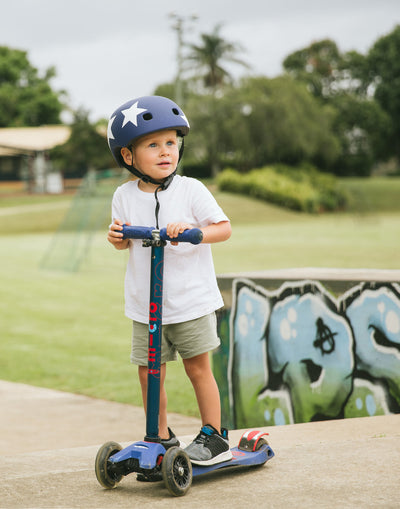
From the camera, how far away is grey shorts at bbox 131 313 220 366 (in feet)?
10.1

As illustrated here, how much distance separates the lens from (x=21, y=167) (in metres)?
55.7

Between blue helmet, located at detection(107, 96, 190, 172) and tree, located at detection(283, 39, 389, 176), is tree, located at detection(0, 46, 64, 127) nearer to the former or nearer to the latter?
tree, located at detection(283, 39, 389, 176)

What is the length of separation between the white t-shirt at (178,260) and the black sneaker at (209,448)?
0.53 meters

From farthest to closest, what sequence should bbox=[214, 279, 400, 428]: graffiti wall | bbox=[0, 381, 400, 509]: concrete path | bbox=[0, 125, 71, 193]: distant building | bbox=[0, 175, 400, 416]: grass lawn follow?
bbox=[0, 125, 71, 193]: distant building, bbox=[0, 175, 400, 416]: grass lawn, bbox=[214, 279, 400, 428]: graffiti wall, bbox=[0, 381, 400, 509]: concrete path

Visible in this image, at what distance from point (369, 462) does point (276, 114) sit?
45.5 m

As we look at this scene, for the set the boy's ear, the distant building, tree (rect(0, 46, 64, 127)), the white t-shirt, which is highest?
tree (rect(0, 46, 64, 127))

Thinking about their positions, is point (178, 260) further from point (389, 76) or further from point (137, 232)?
point (389, 76)

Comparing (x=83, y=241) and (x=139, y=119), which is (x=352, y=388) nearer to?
(x=139, y=119)

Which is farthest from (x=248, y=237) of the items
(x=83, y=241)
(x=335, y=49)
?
(x=335, y=49)

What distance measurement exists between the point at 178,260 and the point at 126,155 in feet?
1.73

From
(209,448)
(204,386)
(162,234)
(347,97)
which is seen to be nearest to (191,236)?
(162,234)

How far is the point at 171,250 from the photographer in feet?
10.00

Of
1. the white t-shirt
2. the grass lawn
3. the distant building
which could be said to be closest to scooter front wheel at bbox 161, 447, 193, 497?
the white t-shirt

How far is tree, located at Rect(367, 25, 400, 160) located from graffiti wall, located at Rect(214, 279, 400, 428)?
60.8 m
